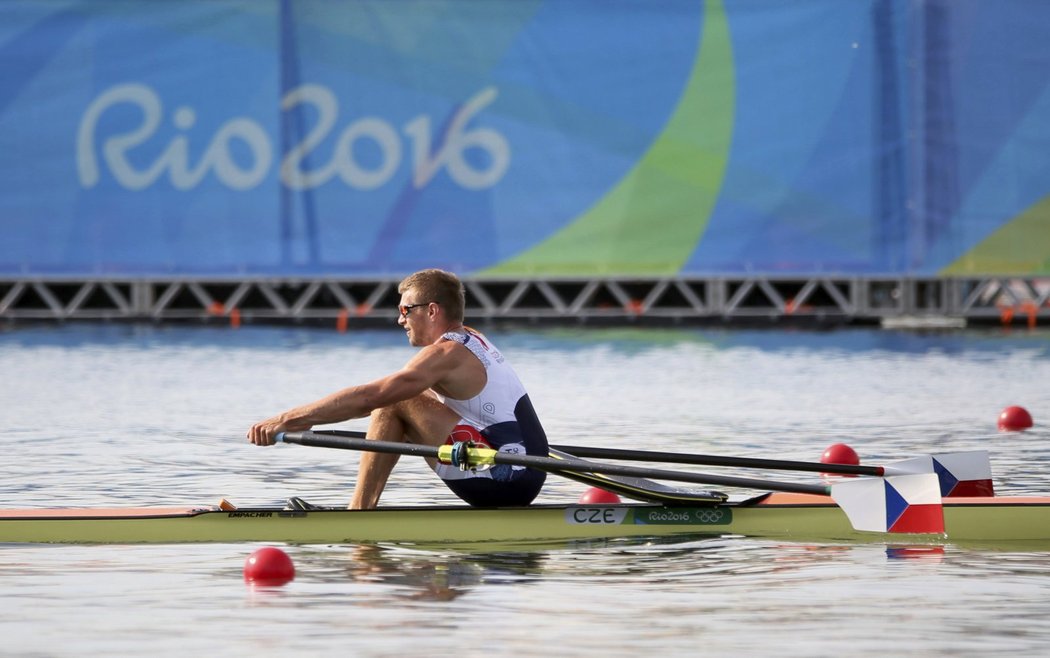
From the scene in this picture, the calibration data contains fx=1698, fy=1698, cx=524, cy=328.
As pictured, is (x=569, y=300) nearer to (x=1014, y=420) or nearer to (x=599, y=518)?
(x=1014, y=420)

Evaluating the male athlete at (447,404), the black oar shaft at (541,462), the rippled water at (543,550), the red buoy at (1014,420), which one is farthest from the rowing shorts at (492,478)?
the red buoy at (1014,420)

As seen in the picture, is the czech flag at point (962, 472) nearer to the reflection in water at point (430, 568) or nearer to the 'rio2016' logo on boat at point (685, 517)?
the 'rio2016' logo on boat at point (685, 517)

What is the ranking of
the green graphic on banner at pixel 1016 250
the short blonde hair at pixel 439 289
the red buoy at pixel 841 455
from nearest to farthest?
the short blonde hair at pixel 439 289, the red buoy at pixel 841 455, the green graphic on banner at pixel 1016 250

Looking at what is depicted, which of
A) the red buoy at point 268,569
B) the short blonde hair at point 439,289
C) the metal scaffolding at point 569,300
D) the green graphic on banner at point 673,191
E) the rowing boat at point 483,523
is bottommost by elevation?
the red buoy at point 268,569

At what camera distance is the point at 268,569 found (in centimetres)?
727

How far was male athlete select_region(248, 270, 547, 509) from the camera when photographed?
7875mm

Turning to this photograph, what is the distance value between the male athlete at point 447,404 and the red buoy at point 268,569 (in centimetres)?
71

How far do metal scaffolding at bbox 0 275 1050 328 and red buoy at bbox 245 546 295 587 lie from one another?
17770 millimetres


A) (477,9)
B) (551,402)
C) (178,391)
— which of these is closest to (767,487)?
(551,402)

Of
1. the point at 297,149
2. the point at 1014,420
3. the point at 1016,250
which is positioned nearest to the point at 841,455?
the point at 1014,420

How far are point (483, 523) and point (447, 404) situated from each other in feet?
1.94

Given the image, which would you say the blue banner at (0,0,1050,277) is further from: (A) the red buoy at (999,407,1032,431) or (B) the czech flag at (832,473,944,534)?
(B) the czech flag at (832,473,944,534)

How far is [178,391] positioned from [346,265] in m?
9.10

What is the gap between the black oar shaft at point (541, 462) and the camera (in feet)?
25.7
